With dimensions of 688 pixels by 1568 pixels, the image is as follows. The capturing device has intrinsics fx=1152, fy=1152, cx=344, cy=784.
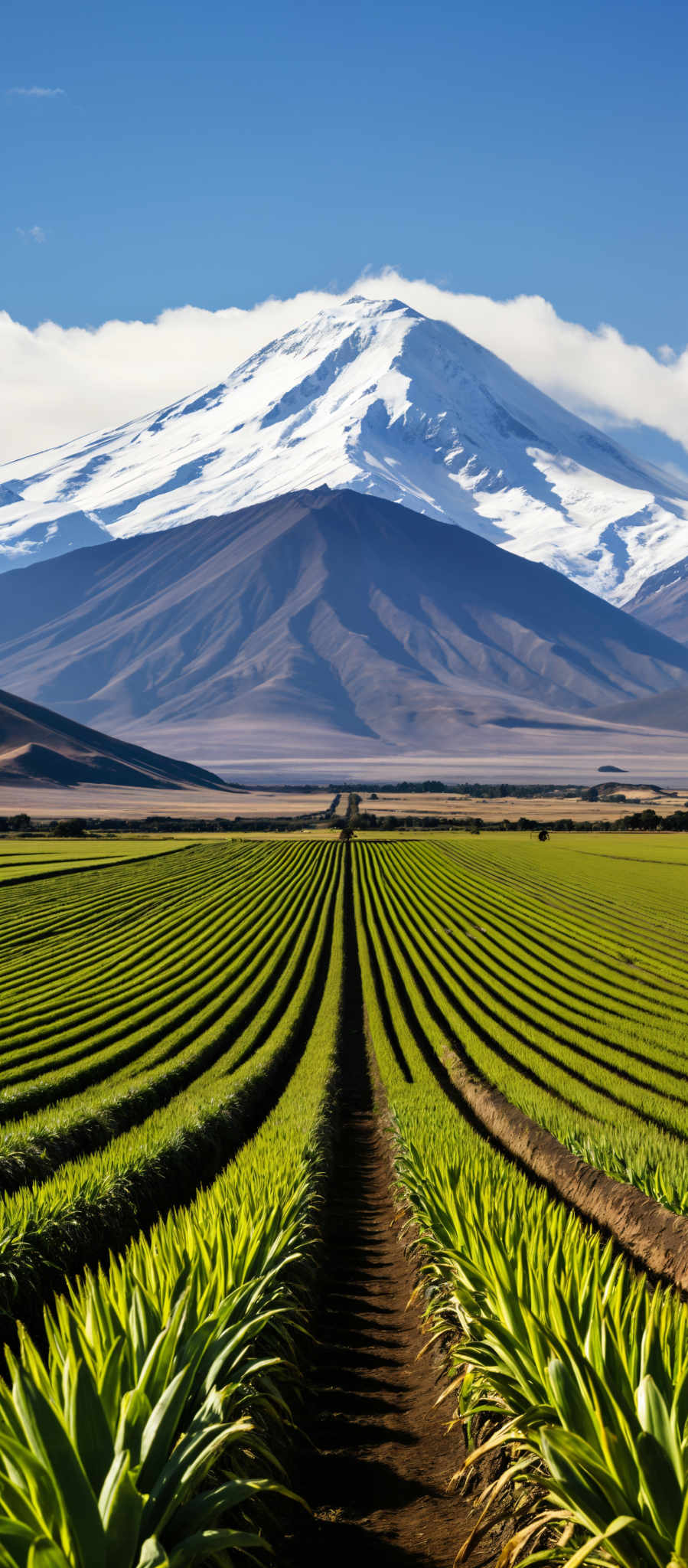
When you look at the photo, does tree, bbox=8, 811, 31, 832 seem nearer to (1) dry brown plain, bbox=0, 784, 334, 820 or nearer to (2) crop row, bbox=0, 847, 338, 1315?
(1) dry brown plain, bbox=0, 784, 334, 820

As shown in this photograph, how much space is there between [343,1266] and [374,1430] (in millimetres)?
4986

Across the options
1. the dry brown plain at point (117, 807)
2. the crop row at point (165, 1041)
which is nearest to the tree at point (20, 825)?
the dry brown plain at point (117, 807)

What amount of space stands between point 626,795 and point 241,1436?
19801 cm

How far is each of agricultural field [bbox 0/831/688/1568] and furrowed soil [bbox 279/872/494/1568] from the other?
33 millimetres

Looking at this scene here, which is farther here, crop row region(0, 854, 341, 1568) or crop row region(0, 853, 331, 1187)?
crop row region(0, 853, 331, 1187)

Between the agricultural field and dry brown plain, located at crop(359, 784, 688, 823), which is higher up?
dry brown plain, located at crop(359, 784, 688, 823)

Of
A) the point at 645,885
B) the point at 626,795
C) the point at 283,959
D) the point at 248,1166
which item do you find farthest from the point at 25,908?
the point at 626,795

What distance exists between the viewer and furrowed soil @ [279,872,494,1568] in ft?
22.5

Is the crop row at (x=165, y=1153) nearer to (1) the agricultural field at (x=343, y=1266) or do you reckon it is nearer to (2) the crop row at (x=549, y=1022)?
(1) the agricultural field at (x=343, y=1266)

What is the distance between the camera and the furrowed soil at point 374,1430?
22.5 feet

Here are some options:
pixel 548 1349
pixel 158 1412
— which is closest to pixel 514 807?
pixel 548 1349

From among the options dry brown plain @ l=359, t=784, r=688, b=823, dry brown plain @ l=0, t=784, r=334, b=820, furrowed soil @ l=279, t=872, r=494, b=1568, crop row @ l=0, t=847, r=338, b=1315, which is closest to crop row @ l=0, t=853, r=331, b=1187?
crop row @ l=0, t=847, r=338, b=1315

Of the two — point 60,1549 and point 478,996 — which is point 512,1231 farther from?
point 478,996

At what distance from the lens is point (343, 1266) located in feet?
44.9
